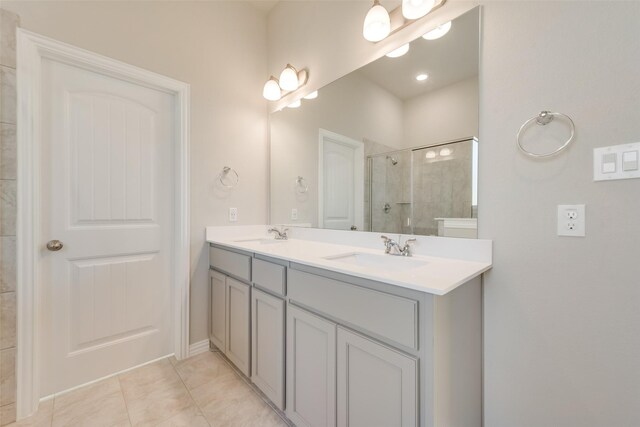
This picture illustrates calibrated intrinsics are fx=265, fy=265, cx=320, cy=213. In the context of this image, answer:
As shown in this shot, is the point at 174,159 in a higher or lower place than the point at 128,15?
lower

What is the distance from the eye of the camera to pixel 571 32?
945mm

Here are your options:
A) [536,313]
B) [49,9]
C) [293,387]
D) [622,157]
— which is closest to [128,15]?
[49,9]

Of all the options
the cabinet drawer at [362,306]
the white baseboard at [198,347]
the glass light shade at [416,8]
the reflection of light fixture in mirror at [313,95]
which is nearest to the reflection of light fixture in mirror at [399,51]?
the glass light shade at [416,8]

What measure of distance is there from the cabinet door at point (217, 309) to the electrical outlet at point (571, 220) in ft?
5.88

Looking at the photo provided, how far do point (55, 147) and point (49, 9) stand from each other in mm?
743

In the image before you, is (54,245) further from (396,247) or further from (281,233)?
(396,247)

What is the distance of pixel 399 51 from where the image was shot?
1.44m

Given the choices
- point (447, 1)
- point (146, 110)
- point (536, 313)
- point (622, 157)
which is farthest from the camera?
point (146, 110)

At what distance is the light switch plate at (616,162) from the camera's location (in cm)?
83

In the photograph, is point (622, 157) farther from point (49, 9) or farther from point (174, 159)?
point (49, 9)

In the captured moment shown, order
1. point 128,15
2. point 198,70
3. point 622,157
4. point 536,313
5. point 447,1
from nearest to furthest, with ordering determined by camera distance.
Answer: point 622,157 → point 536,313 → point 447,1 → point 128,15 → point 198,70

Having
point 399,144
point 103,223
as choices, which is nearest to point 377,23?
point 399,144

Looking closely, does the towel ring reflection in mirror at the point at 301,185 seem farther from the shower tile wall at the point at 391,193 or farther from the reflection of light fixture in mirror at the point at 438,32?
the reflection of light fixture in mirror at the point at 438,32

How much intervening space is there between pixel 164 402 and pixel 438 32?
95.2 inches
